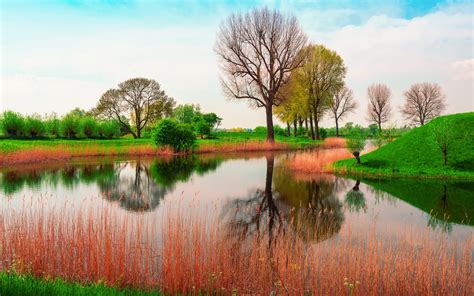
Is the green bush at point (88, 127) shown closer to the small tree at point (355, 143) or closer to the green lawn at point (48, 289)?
the small tree at point (355, 143)

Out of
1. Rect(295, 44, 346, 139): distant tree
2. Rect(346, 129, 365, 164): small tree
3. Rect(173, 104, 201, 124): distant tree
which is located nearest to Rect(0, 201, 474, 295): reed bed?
Rect(346, 129, 365, 164): small tree

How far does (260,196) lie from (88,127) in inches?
1805

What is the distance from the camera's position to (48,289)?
20.5 feet

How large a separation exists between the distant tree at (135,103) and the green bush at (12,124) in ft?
65.0

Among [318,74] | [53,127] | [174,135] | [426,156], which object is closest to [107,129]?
[53,127]

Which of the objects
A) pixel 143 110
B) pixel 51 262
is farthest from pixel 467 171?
pixel 143 110

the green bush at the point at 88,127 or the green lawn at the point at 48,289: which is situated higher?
the green bush at the point at 88,127

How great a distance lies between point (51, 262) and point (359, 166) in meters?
20.3

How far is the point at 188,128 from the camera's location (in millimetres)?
40562

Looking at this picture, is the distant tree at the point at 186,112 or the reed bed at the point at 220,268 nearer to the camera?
the reed bed at the point at 220,268

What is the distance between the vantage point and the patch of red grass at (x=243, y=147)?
141ft

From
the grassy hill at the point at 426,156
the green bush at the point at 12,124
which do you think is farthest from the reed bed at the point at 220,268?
the green bush at the point at 12,124

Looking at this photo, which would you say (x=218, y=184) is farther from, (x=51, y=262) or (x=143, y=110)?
(x=143, y=110)

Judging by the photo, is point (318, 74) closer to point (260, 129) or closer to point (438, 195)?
point (260, 129)
